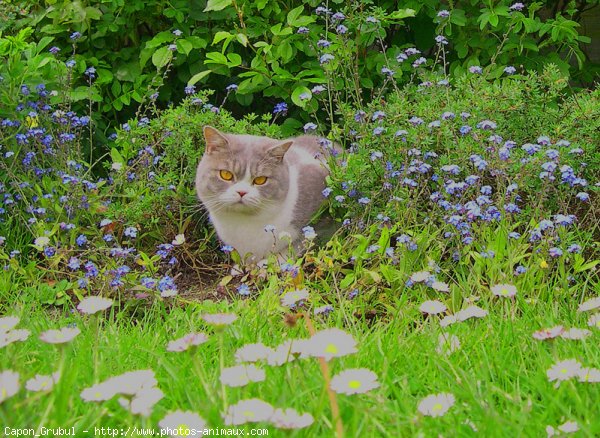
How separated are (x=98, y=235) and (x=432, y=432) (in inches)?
92.6

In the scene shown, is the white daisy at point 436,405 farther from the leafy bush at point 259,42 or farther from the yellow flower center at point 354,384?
the leafy bush at point 259,42

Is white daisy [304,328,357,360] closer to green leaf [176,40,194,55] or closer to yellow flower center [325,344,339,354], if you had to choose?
yellow flower center [325,344,339,354]

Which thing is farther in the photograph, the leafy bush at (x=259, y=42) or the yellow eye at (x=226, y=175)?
the leafy bush at (x=259, y=42)

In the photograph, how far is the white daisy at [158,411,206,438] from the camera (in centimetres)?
141

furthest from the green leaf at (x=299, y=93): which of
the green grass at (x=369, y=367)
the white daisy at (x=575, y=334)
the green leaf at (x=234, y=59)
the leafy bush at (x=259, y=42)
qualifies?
the white daisy at (x=575, y=334)

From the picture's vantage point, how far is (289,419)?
1.39m

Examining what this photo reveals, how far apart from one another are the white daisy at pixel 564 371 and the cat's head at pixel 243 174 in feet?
6.83

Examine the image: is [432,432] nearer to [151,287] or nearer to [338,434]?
[338,434]

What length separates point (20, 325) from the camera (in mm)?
2436

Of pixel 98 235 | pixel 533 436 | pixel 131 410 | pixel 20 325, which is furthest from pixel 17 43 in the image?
pixel 533 436

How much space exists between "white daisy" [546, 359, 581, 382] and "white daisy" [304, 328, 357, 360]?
0.46 m

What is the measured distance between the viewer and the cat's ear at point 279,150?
11.9 ft

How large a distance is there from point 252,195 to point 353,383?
85.1 inches

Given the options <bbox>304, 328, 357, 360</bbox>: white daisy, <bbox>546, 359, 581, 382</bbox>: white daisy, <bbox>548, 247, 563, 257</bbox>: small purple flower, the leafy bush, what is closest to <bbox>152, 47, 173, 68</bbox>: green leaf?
the leafy bush
